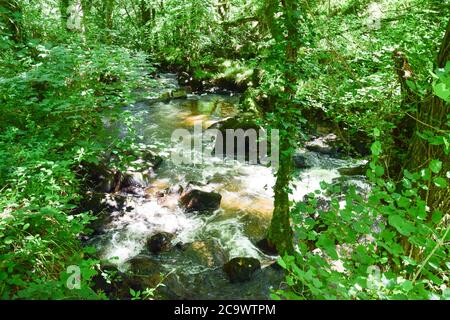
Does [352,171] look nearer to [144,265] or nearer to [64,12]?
[144,265]

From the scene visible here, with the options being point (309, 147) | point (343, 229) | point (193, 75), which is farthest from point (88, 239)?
point (193, 75)

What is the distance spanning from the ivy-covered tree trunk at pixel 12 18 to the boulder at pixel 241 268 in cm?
511

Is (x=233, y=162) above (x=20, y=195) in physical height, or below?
below

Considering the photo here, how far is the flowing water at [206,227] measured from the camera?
5410 millimetres

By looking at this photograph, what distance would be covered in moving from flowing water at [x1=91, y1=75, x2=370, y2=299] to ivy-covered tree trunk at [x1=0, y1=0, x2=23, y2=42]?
8.07 ft

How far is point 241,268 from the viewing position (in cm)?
551

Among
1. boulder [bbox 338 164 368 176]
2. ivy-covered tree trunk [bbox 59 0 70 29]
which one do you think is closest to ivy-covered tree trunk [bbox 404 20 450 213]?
boulder [bbox 338 164 368 176]

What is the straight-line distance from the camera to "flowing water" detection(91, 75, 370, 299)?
5410mm

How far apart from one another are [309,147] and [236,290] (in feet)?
18.9

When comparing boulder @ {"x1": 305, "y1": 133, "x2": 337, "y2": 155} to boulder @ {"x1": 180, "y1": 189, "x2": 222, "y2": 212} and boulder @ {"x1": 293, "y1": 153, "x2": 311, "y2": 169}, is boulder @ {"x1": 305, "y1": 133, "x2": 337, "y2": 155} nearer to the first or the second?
boulder @ {"x1": 293, "y1": 153, "x2": 311, "y2": 169}

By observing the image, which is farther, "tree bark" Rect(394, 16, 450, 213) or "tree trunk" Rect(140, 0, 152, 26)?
"tree trunk" Rect(140, 0, 152, 26)

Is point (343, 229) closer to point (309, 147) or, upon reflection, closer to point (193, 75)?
point (309, 147)

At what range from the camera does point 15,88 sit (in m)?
4.62

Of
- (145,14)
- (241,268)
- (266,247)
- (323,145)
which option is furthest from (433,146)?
(145,14)
